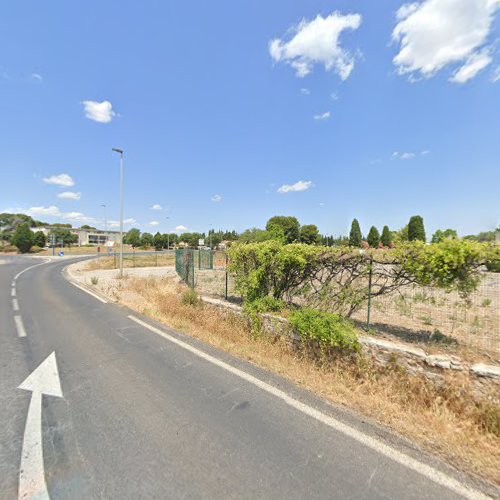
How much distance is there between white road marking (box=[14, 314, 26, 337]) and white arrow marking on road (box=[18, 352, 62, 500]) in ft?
7.59

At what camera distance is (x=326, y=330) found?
13.7 ft

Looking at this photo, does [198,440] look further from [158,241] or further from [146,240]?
[146,240]

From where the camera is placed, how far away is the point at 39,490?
200 cm

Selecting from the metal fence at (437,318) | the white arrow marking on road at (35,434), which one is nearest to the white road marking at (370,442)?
the white arrow marking on road at (35,434)

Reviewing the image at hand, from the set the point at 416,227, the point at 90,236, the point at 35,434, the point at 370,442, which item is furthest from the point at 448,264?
the point at 90,236

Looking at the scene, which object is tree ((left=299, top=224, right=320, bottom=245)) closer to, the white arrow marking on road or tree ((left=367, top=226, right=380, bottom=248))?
tree ((left=367, top=226, right=380, bottom=248))

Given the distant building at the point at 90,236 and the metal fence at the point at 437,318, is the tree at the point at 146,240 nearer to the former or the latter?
the distant building at the point at 90,236

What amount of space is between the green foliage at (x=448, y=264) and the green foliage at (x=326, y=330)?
1.44m

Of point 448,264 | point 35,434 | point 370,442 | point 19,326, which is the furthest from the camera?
point 19,326

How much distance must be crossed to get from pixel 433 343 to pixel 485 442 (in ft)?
5.67

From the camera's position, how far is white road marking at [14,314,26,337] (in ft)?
19.1

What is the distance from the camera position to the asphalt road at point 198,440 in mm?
2039

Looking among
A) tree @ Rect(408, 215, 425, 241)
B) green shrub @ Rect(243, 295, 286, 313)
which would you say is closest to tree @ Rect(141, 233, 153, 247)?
tree @ Rect(408, 215, 425, 241)

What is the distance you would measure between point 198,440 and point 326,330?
2482mm
